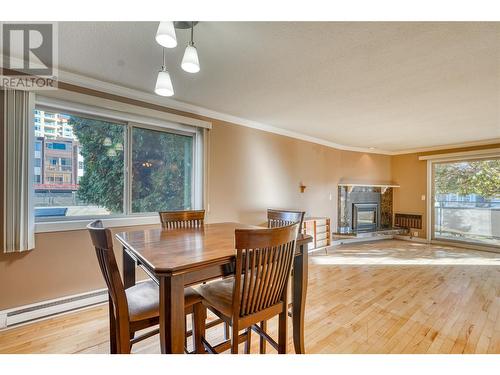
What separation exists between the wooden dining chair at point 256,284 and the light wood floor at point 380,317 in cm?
72

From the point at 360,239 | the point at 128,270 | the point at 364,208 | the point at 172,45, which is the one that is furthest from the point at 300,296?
the point at 364,208

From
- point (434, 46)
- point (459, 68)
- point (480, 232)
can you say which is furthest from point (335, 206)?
point (434, 46)

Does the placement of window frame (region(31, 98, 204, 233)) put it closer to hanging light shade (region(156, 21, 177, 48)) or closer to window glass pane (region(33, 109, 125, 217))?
window glass pane (region(33, 109, 125, 217))

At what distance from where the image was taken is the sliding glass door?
475 centimetres

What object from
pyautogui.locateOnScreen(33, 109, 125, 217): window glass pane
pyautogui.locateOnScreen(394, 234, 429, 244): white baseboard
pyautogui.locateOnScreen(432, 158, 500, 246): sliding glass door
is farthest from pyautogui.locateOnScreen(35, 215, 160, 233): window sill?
pyautogui.locateOnScreen(432, 158, 500, 246): sliding glass door

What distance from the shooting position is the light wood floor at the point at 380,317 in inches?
70.6

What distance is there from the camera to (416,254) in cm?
450

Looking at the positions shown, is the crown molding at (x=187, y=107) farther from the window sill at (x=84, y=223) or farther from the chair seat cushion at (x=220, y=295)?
the chair seat cushion at (x=220, y=295)

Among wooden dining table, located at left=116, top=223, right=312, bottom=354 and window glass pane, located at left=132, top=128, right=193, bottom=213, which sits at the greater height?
window glass pane, located at left=132, top=128, right=193, bottom=213

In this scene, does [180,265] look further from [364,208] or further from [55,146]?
[364,208]

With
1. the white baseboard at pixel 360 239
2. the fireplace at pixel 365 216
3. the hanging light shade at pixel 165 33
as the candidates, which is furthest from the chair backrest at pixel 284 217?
the fireplace at pixel 365 216

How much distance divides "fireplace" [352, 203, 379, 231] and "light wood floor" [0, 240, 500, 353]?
72.1 inches

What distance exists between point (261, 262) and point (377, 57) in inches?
74.3

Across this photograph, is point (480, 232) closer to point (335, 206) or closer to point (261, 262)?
point (335, 206)
